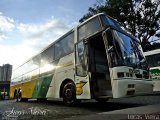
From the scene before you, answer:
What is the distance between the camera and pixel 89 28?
8.51m

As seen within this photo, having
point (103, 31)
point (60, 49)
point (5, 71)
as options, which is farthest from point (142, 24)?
point (5, 71)

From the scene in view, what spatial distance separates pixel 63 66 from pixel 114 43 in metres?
3.10

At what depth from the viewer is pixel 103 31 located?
757 cm

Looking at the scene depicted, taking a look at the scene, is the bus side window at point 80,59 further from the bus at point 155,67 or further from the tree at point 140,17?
the tree at point 140,17

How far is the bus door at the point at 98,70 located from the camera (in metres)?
7.92

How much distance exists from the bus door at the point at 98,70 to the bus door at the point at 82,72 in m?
0.15

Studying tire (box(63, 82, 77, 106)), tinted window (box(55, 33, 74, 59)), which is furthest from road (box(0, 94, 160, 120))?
tinted window (box(55, 33, 74, 59))

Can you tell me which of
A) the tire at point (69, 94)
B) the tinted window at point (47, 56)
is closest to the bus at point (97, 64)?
the tire at point (69, 94)

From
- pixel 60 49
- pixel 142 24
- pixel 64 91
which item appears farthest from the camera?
pixel 142 24

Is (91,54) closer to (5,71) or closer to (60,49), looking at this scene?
(60,49)

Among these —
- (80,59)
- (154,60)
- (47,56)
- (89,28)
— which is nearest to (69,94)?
(80,59)

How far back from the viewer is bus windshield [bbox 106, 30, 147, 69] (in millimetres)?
7226

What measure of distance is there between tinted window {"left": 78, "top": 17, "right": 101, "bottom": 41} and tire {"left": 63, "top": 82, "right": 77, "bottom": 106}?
6.39 ft

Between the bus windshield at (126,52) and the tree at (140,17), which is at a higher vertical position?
the tree at (140,17)
